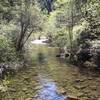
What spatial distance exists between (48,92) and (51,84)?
70.9 inches

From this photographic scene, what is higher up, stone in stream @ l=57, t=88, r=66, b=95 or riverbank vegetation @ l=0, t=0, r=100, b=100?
riverbank vegetation @ l=0, t=0, r=100, b=100

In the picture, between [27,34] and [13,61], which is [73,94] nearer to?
[13,61]

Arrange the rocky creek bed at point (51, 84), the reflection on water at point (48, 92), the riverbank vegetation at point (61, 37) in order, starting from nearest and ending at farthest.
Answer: the reflection on water at point (48, 92), the rocky creek bed at point (51, 84), the riverbank vegetation at point (61, 37)

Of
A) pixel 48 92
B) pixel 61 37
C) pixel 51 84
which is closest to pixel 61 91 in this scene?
pixel 48 92

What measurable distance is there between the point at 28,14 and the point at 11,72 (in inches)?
331

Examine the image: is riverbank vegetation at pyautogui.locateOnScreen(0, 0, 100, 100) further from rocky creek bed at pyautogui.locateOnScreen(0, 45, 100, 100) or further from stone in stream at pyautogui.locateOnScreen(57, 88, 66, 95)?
stone in stream at pyautogui.locateOnScreen(57, 88, 66, 95)

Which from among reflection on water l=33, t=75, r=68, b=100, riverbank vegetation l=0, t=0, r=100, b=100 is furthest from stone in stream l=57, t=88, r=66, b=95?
riverbank vegetation l=0, t=0, r=100, b=100

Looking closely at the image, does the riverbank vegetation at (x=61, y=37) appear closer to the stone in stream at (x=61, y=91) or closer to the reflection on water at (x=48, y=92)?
the reflection on water at (x=48, y=92)

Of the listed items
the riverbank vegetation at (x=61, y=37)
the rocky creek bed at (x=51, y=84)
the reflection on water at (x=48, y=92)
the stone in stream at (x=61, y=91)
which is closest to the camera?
the reflection on water at (x=48, y=92)

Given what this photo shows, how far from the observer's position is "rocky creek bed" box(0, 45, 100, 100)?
12858mm

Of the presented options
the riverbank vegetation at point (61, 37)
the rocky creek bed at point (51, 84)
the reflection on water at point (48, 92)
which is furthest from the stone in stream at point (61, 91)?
the riverbank vegetation at point (61, 37)

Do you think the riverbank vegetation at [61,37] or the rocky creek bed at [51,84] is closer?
the rocky creek bed at [51,84]

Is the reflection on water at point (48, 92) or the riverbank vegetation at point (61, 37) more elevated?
the riverbank vegetation at point (61, 37)

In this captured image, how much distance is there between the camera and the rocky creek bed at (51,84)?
12858 millimetres
